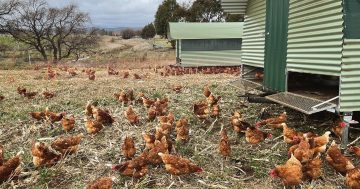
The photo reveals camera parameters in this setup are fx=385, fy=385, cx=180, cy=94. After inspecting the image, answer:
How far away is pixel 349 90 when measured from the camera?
6.14 metres

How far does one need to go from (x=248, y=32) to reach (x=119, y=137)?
228 inches

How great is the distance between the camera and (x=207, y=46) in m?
28.5

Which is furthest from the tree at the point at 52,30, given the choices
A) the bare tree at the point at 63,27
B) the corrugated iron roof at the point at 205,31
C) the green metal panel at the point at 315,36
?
the green metal panel at the point at 315,36

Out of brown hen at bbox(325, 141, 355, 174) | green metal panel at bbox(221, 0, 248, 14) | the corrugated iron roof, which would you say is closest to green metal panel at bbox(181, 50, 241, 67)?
the corrugated iron roof

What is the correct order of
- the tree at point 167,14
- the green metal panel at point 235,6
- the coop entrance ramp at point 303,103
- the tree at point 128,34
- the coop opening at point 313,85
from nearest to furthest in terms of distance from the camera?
the coop entrance ramp at point 303,103, the coop opening at point 313,85, the green metal panel at point 235,6, the tree at point 167,14, the tree at point 128,34

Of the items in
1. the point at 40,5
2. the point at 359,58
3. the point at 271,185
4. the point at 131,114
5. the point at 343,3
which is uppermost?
the point at 40,5

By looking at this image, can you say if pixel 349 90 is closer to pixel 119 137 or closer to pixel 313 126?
pixel 313 126

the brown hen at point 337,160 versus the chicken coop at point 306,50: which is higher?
the chicken coop at point 306,50

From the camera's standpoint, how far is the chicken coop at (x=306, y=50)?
19.9 feet

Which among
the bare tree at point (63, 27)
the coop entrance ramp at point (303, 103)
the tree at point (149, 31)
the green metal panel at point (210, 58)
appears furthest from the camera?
the tree at point (149, 31)

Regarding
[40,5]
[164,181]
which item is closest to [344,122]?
[164,181]

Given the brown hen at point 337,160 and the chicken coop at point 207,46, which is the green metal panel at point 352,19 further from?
the chicken coop at point 207,46

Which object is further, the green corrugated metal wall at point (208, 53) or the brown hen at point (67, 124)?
the green corrugated metal wall at point (208, 53)

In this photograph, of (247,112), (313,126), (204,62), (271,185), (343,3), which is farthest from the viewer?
(204,62)
